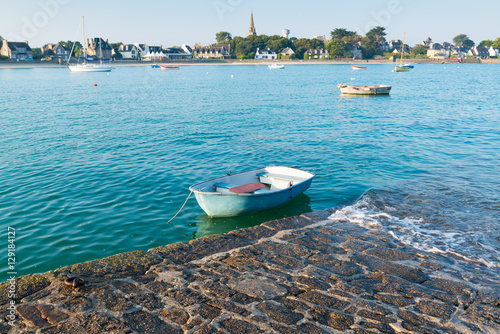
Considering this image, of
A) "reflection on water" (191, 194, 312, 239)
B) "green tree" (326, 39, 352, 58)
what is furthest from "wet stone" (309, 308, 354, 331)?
"green tree" (326, 39, 352, 58)

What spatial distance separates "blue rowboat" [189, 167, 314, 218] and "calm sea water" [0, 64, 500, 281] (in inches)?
20.6

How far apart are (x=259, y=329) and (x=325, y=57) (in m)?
199

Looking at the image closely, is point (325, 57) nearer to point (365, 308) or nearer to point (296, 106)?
point (296, 106)

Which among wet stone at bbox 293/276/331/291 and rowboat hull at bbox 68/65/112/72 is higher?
rowboat hull at bbox 68/65/112/72

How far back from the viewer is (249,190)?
12.9 metres

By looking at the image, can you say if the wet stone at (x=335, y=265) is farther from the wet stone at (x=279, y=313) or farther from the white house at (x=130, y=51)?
the white house at (x=130, y=51)

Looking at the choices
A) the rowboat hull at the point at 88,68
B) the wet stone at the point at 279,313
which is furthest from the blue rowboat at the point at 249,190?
the rowboat hull at the point at 88,68

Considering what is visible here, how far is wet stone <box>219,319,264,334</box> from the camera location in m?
6.00

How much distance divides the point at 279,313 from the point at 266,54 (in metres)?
194

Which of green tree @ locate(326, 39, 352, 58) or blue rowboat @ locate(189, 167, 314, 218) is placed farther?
green tree @ locate(326, 39, 352, 58)

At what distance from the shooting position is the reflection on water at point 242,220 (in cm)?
1181

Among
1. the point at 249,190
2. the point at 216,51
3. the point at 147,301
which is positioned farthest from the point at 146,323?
the point at 216,51

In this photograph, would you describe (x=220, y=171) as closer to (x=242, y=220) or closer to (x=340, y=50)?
(x=242, y=220)

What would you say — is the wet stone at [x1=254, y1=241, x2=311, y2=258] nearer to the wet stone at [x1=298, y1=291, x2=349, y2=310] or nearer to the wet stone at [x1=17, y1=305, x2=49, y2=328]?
the wet stone at [x1=298, y1=291, x2=349, y2=310]
